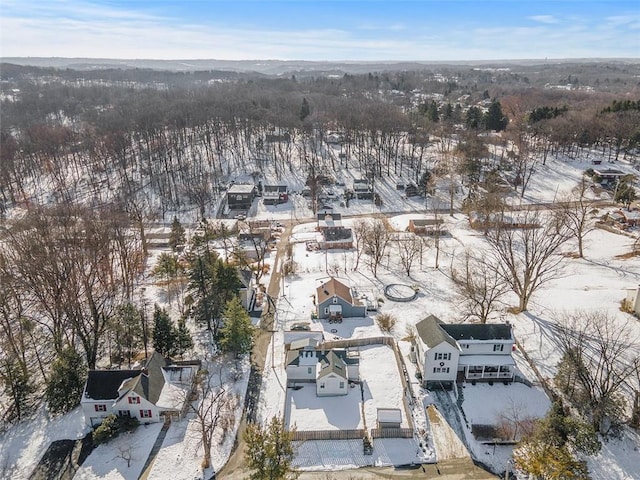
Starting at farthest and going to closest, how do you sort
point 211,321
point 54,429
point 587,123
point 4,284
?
point 587,123
point 211,321
point 4,284
point 54,429

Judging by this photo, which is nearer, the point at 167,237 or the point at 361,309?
the point at 361,309

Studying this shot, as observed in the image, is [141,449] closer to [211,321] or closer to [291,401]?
[291,401]

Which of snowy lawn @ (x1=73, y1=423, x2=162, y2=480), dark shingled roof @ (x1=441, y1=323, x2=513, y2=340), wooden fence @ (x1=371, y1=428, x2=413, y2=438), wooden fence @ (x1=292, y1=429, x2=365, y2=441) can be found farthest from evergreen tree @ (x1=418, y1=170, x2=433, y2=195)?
snowy lawn @ (x1=73, y1=423, x2=162, y2=480)

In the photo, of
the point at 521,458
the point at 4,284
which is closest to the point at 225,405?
the point at 521,458

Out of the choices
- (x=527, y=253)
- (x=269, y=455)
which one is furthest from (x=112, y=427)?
(x=527, y=253)

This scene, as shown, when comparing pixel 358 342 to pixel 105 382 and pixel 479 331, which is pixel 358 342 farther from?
pixel 105 382

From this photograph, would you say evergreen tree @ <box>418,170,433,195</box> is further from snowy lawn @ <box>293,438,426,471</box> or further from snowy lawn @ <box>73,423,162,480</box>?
snowy lawn @ <box>73,423,162,480</box>
